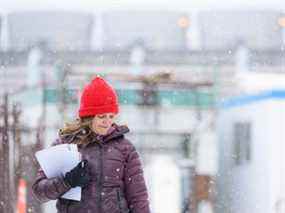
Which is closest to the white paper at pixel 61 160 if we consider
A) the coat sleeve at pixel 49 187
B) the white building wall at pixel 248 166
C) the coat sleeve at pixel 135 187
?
the coat sleeve at pixel 49 187

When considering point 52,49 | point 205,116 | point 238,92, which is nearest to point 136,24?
point 52,49

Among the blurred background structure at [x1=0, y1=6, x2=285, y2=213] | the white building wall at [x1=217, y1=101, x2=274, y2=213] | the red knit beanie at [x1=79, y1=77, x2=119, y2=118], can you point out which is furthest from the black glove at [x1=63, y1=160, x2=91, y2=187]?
the white building wall at [x1=217, y1=101, x2=274, y2=213]

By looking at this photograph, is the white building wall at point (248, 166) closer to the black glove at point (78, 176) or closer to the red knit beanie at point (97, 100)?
the red knit beanie at point (97, 100)

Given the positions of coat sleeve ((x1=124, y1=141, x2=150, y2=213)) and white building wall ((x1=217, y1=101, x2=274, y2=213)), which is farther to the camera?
white building wall ((x1=217, y1=101, x2=274, y2=213))

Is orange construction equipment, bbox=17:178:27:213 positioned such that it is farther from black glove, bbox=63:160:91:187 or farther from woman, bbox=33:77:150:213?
black glove, bbox=63:160:91:187

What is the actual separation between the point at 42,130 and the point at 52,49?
603 inches

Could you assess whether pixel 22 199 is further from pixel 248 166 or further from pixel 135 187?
pixel 135 187

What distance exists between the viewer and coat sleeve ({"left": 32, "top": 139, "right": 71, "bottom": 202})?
4555mm

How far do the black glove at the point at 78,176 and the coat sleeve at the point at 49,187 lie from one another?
0.09 ft

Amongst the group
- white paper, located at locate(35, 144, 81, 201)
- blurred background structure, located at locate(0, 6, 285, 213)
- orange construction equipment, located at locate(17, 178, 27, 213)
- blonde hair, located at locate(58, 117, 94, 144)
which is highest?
blonde hair, located at locate(58, 117, 94, 144)

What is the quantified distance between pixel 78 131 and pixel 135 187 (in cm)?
37

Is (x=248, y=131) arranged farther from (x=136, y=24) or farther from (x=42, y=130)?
(x=136, y=24)

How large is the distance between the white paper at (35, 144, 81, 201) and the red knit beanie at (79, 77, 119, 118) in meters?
0.19

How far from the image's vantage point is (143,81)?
1582 cm
